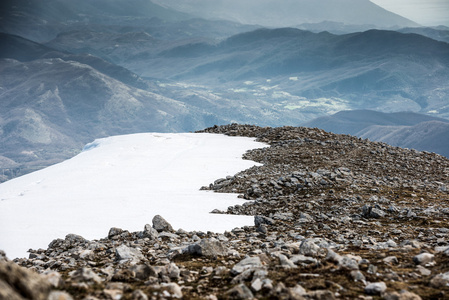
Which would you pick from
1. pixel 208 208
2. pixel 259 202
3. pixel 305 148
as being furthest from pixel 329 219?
pixel 305 148

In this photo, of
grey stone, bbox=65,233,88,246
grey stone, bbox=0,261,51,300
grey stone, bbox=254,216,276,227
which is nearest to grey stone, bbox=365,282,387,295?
grey stone, bbox=0,261,51,300

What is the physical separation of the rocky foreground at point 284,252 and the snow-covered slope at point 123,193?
154 centimetres

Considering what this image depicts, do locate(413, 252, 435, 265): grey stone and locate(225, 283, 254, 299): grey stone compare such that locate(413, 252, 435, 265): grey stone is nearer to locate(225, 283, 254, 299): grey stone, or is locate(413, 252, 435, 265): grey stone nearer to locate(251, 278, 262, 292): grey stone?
Answer: locate(251, 278, 262, 292): grey stone

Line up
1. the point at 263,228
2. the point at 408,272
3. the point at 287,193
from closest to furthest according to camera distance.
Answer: the point at 408,272
the point at 263,228
the point at 287,193

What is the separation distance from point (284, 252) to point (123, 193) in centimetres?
1318

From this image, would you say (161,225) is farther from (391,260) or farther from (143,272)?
(391,260)

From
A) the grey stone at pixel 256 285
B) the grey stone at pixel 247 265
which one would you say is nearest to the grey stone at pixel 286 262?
the grey stone at pixel 247 265

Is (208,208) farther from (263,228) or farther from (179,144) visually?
(179,144)

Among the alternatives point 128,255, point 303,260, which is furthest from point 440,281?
point 128,255

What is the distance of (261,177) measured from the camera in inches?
832

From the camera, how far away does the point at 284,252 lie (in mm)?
7617

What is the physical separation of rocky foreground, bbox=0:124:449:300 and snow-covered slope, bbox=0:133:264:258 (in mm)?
1542

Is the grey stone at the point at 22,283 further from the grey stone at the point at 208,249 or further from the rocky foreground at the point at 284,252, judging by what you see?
the grey stone at the point at 208,249

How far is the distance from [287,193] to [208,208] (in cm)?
397
